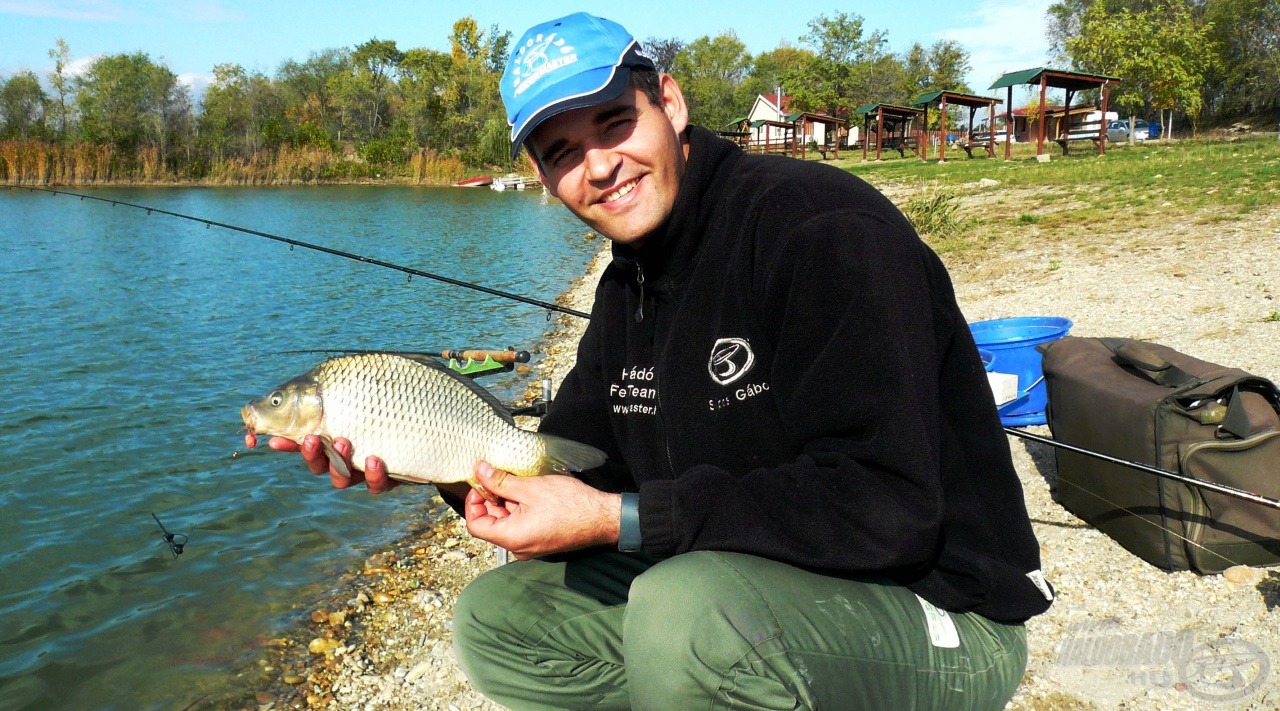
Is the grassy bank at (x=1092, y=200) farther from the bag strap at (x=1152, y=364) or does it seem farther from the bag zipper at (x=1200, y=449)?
the bag zipper at (x=1200, y=449)

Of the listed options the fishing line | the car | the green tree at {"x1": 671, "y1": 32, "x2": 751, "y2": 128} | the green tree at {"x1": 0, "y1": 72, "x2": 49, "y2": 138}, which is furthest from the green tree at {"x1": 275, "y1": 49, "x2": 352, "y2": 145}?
the fishing line

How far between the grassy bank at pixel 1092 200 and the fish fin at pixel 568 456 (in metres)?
9.84

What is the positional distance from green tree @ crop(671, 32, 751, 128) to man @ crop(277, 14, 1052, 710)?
76.0m

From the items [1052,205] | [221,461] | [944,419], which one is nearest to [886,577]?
[944,419]

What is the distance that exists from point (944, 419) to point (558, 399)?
1.18m

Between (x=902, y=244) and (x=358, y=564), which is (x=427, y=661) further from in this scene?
(x=902, y=244)

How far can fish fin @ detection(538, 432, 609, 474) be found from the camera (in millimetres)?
2340

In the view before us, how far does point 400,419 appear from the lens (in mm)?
2465

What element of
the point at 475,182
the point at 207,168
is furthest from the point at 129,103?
the point at 475,182

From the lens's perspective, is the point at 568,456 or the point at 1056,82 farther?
the point at 1056,82

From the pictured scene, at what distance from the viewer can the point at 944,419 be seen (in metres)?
1.88

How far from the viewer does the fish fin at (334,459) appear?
8.04 ft

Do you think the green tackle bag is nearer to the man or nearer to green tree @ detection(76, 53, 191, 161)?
the man

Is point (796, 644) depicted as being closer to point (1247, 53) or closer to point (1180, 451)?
point (1180, 451)
